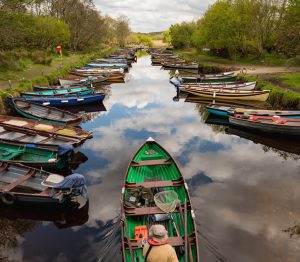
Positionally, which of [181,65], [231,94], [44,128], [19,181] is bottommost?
[19,181]

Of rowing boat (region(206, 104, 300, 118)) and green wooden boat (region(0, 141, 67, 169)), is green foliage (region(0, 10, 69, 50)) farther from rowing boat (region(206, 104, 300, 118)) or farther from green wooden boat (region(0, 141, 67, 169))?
rowing boat (region(206, 104, 300, 118))

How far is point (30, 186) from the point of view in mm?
12203

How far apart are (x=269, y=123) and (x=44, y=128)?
1558 centimetres

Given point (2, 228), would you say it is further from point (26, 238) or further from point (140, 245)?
point (140, 245)

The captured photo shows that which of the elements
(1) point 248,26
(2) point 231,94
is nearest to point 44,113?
(2) point 231,94

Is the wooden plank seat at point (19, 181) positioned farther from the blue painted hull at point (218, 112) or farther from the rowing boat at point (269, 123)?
the blue painted hull at point (218, 112)

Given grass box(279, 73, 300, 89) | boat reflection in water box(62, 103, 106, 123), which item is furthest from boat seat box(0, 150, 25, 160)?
grass box(279, 73, 300, 89)

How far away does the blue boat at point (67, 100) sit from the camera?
25.9 m

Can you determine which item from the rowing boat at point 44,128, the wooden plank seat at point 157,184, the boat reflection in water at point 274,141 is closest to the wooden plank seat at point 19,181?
the rowing boat at point 44,128

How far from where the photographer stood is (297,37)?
1115 inches

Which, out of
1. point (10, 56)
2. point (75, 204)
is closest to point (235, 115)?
point (75, 204)

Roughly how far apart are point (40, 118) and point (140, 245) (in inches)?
606

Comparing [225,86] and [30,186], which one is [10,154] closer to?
[30,186]

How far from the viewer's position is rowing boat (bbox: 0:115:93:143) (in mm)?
16953
